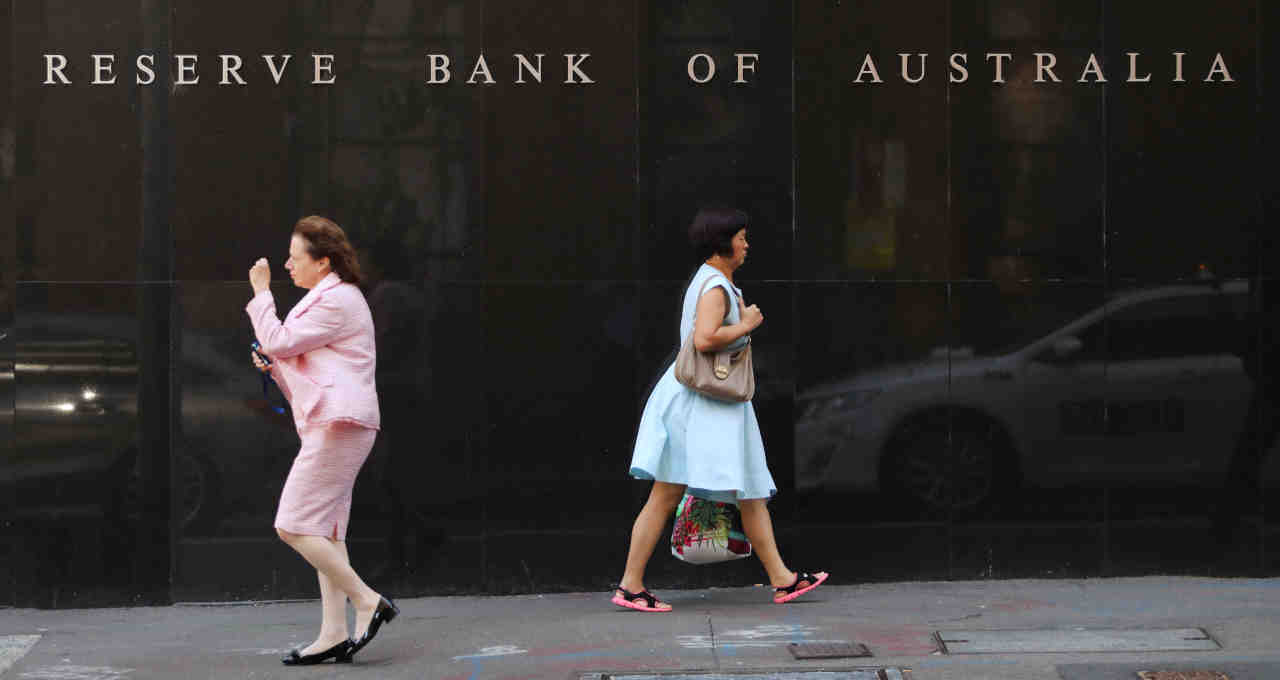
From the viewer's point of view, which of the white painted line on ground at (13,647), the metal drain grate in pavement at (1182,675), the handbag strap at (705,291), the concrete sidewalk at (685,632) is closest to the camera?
the metal drain grate in pavement at (1182,675)

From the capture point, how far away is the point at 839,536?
8.56m

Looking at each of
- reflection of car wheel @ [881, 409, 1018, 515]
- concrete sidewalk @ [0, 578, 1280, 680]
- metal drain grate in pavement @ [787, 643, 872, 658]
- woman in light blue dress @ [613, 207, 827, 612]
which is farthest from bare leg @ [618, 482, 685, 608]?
reflection of car wheel @ [881, 409, 1018, 515]

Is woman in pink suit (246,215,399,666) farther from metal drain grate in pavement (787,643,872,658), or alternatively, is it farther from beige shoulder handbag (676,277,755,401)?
metal drain grate in pavement (787,643,872,658)

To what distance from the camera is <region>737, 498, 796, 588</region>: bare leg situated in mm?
7930

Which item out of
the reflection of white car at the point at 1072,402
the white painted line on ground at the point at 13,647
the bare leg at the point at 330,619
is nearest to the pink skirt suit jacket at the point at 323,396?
the bare leg at the point at 330,619

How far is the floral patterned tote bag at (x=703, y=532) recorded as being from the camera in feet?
25.7

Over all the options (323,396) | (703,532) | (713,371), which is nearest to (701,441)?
(713,371)

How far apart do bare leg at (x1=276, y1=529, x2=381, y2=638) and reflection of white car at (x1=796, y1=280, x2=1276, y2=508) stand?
2.46m

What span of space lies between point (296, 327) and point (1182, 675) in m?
3.51

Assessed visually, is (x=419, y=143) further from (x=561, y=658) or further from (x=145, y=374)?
(x=561, y=658)

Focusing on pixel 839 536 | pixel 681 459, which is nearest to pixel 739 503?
pixel 681 459

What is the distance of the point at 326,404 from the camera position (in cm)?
677

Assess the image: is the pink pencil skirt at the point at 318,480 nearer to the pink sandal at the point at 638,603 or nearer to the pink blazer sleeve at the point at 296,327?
the pink blazer sleeve at the point at 296,327

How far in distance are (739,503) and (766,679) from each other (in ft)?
4.96
